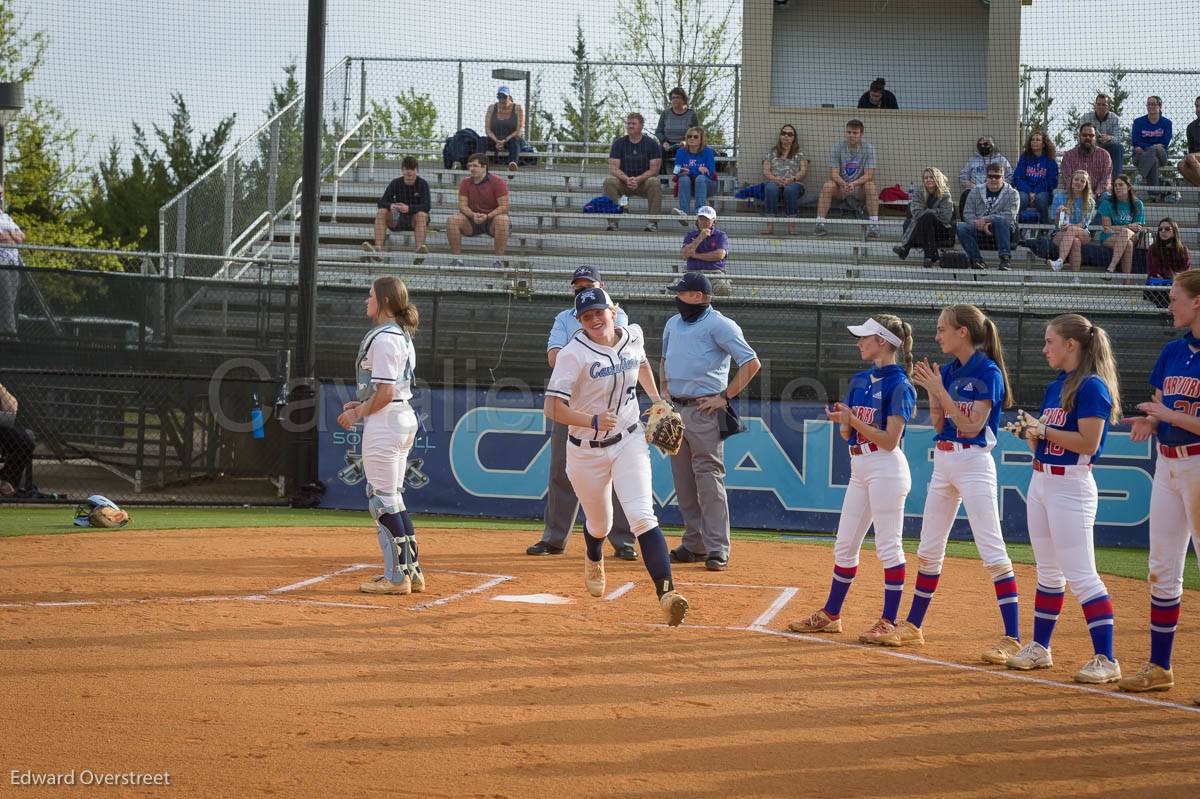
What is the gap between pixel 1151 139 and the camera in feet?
61.0

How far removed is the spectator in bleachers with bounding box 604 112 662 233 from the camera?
18.3m

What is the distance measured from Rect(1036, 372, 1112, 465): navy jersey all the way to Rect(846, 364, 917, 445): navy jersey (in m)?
0.84

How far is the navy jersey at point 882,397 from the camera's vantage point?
6.84 m

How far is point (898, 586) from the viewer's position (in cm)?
695

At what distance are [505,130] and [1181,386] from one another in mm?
15438

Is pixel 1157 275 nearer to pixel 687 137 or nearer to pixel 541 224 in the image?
pixel 687 137

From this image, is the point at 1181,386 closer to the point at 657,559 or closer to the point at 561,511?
the point at 657,559

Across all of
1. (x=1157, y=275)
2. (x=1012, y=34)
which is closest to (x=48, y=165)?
(x=1012, y=34)

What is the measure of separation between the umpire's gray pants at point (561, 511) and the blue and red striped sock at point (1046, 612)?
13.9 ft

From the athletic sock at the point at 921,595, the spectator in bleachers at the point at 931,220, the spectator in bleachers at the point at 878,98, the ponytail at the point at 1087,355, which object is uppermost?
the spectator in bleachers at the point at 878,98

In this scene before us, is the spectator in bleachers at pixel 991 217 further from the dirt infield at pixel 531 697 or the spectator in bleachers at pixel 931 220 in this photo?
the dirt infield at pixel 531 697

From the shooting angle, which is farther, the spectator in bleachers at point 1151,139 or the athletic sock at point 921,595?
the spectator in bleachers at point 1151,139

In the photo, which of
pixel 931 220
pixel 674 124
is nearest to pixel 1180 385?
pixel 931 220

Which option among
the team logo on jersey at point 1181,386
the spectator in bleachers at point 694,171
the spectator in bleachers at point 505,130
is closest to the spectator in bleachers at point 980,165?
the spectator in bleachers at point 694,171
